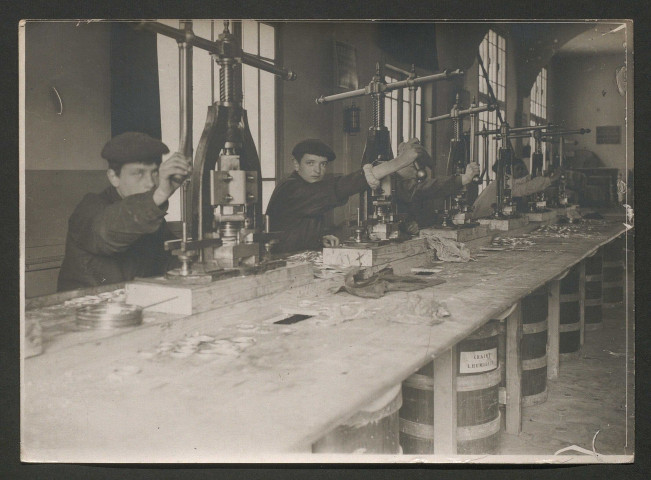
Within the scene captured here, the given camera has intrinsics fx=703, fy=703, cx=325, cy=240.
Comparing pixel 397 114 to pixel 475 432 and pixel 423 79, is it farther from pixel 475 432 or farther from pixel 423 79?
pixel 475 432

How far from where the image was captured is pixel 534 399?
3.24 meters

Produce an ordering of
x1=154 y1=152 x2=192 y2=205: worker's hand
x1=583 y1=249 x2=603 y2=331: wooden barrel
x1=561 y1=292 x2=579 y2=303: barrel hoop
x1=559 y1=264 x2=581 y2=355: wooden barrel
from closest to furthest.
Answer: x1=154 y1=152 x2=192 y2=205: worker's hand, x1=583 y1=249 x2=603 y2=331: wooden barrel, x1=559 y1=264 x2=581 y2=355: wooden barrel, x1=561 y1=292 x2=579 y2=303: barrel hoop

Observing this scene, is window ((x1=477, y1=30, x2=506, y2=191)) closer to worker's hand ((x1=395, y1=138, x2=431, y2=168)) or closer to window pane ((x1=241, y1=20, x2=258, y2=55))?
worker's hand ((x1=395, y1=138, x2=431, y2=168))

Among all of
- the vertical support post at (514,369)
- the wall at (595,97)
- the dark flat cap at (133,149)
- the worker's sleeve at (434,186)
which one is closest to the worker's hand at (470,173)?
the worker's sleeve at (434,186)

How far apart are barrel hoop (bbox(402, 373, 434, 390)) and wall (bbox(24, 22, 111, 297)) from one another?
1358 millimetres

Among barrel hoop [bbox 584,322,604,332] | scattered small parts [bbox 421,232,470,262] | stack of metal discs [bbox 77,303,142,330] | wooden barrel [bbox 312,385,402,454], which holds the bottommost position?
wooden barrel [bbox 312,385,402,454]

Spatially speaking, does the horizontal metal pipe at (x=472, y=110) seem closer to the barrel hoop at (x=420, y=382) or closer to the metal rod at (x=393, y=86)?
the metal rod at (x=393, y=86)

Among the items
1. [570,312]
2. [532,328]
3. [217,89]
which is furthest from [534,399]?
[217,89]

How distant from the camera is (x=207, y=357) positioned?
7.35 ft

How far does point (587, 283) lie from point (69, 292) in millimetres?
2242

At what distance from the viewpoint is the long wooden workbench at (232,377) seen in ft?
6.51

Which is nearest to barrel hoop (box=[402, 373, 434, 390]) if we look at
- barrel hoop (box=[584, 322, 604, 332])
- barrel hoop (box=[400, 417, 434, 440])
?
barrel hoop (box=[400, 417, 434, 440])

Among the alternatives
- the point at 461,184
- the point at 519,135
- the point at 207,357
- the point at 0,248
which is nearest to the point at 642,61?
the point at 519,135

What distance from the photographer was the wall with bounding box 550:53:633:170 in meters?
2.90
